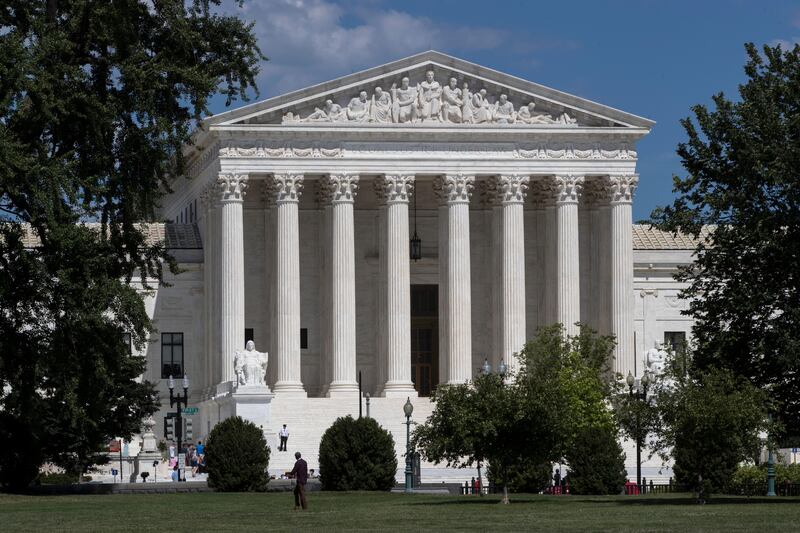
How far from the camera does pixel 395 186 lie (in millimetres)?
101188

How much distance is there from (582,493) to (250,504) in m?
14.9

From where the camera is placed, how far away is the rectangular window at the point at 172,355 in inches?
4215

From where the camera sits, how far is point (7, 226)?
5512cm

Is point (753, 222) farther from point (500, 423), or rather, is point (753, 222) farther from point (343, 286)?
point (343, 286)

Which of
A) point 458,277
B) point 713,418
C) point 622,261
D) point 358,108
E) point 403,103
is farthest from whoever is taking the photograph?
point 622,261

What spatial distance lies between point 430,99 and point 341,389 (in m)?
15.3

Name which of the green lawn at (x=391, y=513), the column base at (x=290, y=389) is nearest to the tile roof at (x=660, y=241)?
the column base at (x=290, y=389)

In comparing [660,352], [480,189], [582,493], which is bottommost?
[582,493]

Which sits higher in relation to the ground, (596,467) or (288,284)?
(288,284)

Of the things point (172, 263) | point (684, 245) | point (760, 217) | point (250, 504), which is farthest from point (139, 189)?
point (684, 245)

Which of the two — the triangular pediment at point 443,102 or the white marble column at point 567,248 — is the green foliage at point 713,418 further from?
the triangular pediment at point 443,102

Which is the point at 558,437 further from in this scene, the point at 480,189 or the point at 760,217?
the point at 480,189

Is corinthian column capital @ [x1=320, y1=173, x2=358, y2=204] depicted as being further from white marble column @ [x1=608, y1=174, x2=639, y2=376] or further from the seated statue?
white marble column @ [x1=608, y1=174, x2=639, y2=376]

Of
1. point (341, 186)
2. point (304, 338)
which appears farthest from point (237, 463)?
point (304, 338)
